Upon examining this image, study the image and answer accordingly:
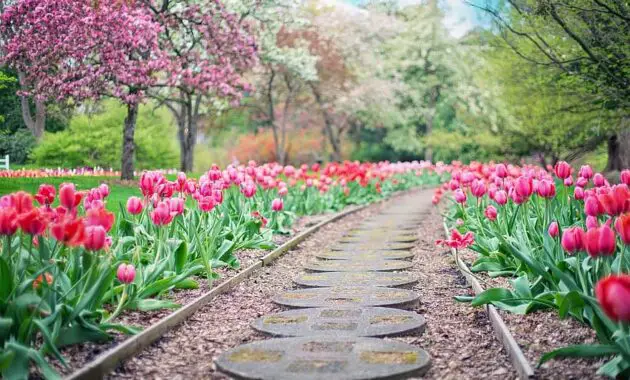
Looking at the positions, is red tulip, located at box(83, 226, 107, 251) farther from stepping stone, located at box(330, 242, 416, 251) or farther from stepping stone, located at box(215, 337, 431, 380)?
stepping stone, located at box(330, 242, 416, 251)

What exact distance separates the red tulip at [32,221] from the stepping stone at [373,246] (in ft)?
20.7

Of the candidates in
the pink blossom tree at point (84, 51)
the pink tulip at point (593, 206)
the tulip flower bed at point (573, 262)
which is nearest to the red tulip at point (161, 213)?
the tulip flower bed at point (573, 262)

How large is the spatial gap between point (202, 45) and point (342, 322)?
14.1 metres

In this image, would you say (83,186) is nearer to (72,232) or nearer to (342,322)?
(342,322)

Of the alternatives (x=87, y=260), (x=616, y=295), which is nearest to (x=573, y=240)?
(x=616, y=295)

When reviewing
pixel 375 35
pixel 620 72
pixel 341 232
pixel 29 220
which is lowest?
pixel 341 232

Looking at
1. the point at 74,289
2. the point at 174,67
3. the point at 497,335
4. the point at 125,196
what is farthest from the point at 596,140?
the point at 74,289

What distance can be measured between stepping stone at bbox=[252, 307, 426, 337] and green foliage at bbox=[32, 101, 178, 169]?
4717 millimetres

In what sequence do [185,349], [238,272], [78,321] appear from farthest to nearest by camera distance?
1. [238,272]
2. [185,349]
3. [78,321]

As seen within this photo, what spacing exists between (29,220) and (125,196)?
6617 mm

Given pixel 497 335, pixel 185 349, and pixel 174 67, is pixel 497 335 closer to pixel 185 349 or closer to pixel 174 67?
pixel 185 349

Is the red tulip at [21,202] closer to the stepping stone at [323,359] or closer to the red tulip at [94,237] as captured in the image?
the red tulip at [94,237]

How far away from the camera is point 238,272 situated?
24.2ft

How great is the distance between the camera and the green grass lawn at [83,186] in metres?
7.89
